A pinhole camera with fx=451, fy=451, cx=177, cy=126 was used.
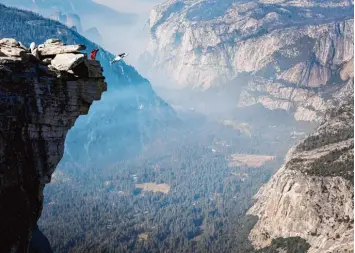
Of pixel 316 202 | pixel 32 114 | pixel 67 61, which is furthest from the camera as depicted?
pixel 316 202

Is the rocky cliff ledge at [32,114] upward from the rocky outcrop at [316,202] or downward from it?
upward

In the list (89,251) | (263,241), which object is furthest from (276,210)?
(89,251)

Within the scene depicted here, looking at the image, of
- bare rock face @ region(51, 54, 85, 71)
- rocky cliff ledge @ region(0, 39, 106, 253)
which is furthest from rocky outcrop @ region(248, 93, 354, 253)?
bare rock face @ region(51, 54, 85, 71)

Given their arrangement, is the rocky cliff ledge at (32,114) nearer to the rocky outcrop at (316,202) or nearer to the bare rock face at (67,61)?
the bare rock face at (67,61)

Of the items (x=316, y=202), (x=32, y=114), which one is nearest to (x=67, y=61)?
(x=32, y=114)

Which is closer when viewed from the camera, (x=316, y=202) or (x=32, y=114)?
(x=32, y=114)

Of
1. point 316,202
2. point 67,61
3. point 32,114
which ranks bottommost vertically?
point 316,202

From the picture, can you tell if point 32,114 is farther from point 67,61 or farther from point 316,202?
point 316,202

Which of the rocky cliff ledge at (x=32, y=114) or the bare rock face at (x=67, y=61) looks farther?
the bare rock face at (x=67, y=61)

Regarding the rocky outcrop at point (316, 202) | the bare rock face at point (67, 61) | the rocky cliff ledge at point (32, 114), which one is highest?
the bare rock face at point (67, 61)

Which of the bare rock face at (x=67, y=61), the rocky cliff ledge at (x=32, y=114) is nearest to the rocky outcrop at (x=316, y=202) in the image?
the rocky cliff ledge at (x=32, y=114)
